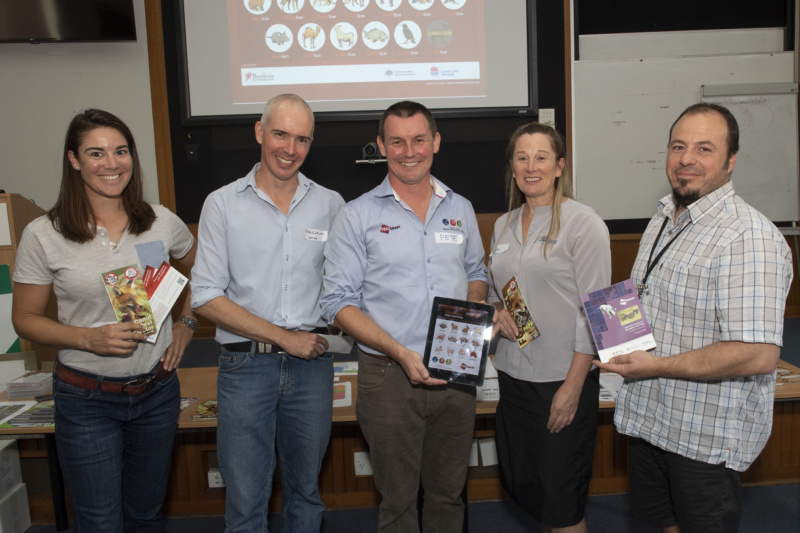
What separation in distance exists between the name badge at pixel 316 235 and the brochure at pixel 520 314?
0.67m

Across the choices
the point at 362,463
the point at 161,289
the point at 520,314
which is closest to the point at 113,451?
the point at 161,289

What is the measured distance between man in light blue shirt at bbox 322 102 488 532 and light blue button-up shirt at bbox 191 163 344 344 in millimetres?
124

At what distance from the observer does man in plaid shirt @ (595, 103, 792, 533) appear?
1469mm

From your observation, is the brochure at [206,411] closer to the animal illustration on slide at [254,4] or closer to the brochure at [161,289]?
the brochure at [161,289]

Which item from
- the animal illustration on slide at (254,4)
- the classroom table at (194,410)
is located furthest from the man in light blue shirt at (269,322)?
the animal illustration on slide at (254,4)

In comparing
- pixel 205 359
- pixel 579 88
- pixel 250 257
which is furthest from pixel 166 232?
pixel 579 88

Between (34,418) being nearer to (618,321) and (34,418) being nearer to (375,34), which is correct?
(618,321)

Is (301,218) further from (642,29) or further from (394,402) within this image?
(642,29)

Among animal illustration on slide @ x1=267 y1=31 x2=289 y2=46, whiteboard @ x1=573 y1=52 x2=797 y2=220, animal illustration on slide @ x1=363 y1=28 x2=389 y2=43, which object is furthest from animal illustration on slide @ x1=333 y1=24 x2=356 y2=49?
whiteboard @ x1=573 y1=52 x2=797 y2=220

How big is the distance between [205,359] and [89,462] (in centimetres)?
326

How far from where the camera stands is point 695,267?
1.57m

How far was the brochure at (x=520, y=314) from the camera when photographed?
73.9 inches

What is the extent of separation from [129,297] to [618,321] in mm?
1499

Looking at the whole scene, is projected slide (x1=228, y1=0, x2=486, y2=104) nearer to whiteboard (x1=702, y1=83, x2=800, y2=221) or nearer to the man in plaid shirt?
whiteboard (x1=702, y1=83, x2=800, y2=221)
